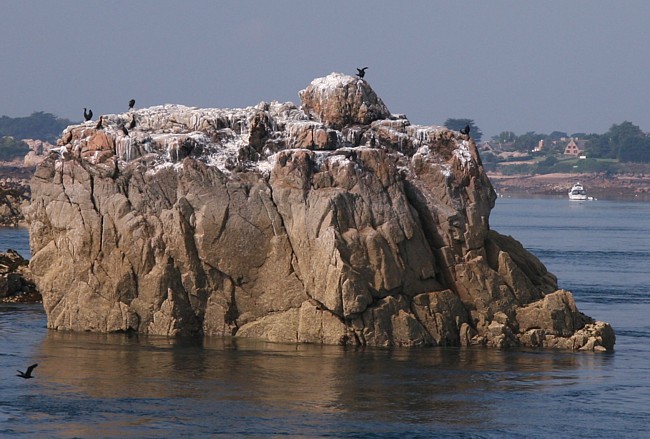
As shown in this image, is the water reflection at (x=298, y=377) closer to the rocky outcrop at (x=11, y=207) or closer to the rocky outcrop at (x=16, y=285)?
the rocky outcrop at (x=16, y=285)

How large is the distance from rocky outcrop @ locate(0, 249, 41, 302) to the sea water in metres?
5.49

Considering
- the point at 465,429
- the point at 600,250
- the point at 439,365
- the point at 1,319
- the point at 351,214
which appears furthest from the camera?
the point at 600,250

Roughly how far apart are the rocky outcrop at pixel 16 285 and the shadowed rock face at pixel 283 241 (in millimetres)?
7251

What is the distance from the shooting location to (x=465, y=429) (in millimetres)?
27531

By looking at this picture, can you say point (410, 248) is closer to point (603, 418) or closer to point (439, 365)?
point (439, 365)

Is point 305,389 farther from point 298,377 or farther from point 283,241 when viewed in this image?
point 283,241

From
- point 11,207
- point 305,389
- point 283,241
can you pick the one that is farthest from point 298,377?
point 11,207

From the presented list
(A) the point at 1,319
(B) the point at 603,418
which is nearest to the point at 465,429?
(B) the point at 603,418

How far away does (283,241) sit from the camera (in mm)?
37250

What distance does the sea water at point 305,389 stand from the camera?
2753 centimetres

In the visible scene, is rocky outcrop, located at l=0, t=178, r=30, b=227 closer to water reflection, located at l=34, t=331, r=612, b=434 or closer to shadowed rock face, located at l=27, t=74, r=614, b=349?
shadowed rock face, located at l=27, t=74, r=614, b=349

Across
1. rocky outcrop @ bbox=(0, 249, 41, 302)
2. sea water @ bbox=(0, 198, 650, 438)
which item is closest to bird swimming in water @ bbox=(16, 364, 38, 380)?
sea water @ bbox=(0, 198, 650, 438)

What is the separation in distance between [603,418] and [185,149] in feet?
50.0

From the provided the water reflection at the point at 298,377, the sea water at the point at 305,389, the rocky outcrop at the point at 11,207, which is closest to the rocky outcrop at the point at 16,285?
the sea water at the point at 305,389
